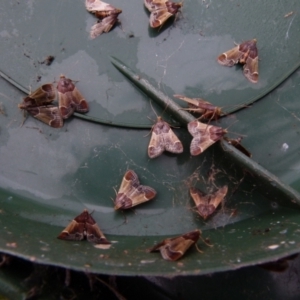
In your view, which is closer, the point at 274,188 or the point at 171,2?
the point at 274,188

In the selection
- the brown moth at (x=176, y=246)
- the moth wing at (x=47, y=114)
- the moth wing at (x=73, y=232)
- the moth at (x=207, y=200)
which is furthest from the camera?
the moth wing at (x=47, y=114)

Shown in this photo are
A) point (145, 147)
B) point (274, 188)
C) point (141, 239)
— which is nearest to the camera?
point (274, 188)

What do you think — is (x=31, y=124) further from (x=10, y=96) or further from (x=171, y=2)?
(x=171, y=2)

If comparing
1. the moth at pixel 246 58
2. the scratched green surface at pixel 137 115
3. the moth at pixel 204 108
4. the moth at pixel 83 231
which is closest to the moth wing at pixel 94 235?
the moth at pixel 83 231

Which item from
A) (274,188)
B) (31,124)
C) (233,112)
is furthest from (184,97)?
(31,124)

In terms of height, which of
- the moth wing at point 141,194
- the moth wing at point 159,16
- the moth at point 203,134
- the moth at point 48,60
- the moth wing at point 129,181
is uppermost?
the moth wing at point 159,16

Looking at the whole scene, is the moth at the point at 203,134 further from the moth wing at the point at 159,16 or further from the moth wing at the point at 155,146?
the moth wing at the point at 159,16

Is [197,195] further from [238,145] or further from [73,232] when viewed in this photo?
[73,232]
